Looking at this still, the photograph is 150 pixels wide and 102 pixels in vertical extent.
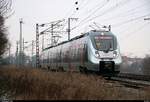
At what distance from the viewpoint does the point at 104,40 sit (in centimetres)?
2761

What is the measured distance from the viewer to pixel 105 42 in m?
27.5

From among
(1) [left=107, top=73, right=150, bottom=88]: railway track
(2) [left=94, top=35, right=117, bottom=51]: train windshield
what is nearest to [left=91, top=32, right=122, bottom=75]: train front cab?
(2) [left=94, top=35, right=117, bottom=51]: train windshield

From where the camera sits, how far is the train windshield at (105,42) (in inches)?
Result: 1069

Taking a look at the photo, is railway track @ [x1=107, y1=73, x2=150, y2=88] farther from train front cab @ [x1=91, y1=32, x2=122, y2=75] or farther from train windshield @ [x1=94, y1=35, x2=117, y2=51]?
train windshield @ [x1=94, y1=35, x2=117, y2=51]

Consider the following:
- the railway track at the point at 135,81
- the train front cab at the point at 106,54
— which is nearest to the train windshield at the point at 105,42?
the train front cab at the point at 106,54

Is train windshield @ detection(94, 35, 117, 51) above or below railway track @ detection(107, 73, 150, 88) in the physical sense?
above

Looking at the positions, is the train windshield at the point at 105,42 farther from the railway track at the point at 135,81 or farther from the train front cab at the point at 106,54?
the railway track at the point at 135,81

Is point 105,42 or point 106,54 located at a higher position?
point 105,42

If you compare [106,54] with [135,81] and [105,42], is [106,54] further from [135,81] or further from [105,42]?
[135,81]

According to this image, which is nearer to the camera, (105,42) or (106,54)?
(106,54)

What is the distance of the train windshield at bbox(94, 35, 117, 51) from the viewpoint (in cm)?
2716

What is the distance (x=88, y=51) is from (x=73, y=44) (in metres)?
6.35

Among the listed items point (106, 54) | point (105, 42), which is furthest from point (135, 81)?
point (105, 42)

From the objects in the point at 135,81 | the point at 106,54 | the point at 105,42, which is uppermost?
the point at 105,42
